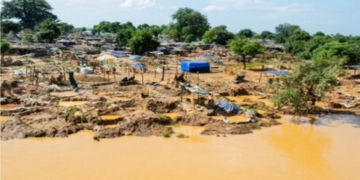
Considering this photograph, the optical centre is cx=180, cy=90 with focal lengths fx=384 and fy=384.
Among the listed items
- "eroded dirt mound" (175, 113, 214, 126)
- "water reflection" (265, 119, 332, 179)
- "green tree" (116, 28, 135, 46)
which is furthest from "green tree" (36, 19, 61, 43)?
"water reflection" (265, 119, 332, 179)

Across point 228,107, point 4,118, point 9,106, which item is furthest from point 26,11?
point 228,107

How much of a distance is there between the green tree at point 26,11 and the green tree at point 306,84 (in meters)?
89.4

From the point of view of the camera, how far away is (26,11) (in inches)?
3893

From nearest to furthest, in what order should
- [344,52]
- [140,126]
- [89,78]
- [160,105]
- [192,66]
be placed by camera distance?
[140,126] → [160,105] → [89,78] → [192,66] → [344,52]

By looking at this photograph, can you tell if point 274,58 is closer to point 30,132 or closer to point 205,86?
point 205,86

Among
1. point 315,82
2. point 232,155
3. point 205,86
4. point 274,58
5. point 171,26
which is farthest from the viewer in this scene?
point 171,26

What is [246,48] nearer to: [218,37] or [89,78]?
[89,78]

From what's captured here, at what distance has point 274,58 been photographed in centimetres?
5134

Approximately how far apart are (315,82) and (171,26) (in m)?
62.6

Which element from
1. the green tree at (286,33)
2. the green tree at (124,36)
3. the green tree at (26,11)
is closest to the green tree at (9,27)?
the green tree at (26,11)

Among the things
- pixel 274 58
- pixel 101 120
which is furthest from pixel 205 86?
pixel 274 58

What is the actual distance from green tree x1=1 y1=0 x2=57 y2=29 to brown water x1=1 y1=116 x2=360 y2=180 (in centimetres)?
8924

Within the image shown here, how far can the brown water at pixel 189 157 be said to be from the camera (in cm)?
1384

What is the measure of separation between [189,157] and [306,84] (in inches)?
396
